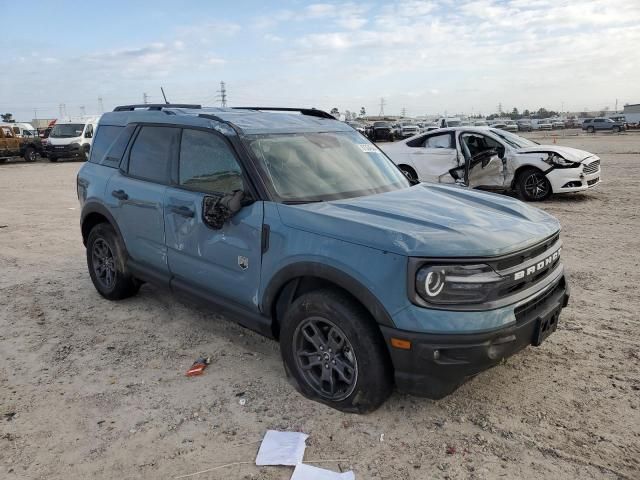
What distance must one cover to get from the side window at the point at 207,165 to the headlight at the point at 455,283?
153 cm

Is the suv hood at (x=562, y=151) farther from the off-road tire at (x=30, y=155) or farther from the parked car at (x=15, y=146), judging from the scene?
the off-road tire at (x=30, y=155)

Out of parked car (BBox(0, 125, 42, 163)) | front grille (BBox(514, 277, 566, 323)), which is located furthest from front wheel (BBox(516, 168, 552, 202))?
parked car (BBox(0, 125, 42, 163))

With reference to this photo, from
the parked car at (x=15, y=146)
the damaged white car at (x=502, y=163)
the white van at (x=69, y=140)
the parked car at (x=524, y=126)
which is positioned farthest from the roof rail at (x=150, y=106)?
the parked car at (x=524, y=126)

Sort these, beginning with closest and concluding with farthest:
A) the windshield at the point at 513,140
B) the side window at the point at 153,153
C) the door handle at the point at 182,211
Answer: the door handle at the point at 182,211, the side window at the point at 153,153, the windshield at the point at 513,140

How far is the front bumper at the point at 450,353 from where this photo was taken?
9.24ft

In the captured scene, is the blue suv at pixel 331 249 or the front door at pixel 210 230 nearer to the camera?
the blue suv at pixel 331 249

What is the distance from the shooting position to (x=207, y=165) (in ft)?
13.3

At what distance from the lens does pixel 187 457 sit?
116 inches

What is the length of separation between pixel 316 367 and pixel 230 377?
75 cm

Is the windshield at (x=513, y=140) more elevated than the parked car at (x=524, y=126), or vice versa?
the parked car at (x=524, y=126)

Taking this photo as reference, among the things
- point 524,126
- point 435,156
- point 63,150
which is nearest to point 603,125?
point 524,126

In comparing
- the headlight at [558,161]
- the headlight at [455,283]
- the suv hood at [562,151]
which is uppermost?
the suv hood at [562,151]

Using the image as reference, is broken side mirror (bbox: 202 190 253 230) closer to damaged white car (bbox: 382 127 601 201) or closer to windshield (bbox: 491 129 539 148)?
damaged white car (bbox: 382 127 601 201)

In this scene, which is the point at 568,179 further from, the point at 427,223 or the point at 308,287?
the point at 308,287
